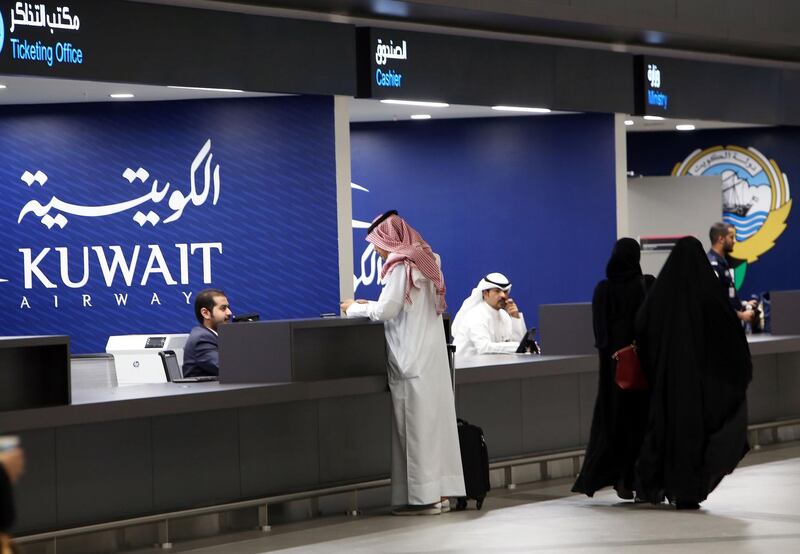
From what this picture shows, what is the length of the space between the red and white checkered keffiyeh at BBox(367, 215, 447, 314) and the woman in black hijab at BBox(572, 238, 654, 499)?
32.6 inches

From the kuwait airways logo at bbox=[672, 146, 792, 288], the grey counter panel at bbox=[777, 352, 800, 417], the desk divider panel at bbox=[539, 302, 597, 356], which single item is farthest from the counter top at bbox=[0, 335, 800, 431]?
the kuwait airways logo at bbox=[672, 146, 792, 288]

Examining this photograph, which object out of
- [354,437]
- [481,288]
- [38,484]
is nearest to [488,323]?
[481,288]

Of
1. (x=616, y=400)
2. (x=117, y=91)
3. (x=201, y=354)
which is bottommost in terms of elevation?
(x=616, y=400)

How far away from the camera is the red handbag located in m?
7.38

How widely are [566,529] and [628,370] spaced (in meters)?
0.92

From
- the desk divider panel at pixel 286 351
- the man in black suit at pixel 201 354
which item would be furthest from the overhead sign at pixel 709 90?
the man in black suit at pixel 201 354

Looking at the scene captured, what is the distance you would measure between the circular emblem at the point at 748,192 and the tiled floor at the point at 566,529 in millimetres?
6802

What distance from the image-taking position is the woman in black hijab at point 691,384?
23.8 feet

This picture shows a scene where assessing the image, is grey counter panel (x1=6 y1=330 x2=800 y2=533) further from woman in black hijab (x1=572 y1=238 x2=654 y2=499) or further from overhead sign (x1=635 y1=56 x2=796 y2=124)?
overhead sign (x1=635 y1=56 x2=796 y2=124)

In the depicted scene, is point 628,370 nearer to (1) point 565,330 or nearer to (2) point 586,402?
(1) point 565,330

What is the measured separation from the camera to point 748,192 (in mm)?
14820

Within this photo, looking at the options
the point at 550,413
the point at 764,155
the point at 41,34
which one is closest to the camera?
the point at 41,34

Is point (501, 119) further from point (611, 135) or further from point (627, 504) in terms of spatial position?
point (627, 504)

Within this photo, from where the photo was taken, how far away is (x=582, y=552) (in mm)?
6227
